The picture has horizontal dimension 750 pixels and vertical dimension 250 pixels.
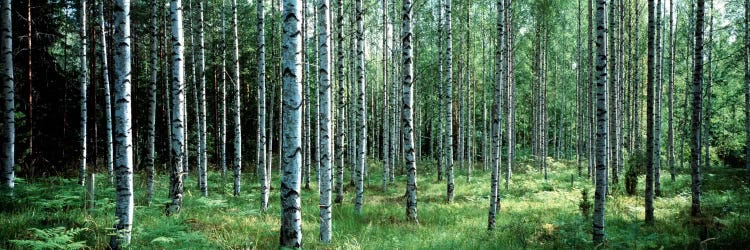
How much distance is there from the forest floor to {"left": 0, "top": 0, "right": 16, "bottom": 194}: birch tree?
18.7 inches

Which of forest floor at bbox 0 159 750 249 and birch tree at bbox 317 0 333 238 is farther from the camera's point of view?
birch tree at bbox 317 0 333 238

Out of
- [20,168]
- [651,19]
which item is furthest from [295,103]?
[20,168]

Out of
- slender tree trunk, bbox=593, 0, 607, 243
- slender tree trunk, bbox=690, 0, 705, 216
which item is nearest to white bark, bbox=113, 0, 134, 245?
slender tree trunk, bbox=593, 0, 607, 243

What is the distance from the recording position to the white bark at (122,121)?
4.95 meters

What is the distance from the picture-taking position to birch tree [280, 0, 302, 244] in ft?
17.0

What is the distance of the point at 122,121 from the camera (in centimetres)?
498

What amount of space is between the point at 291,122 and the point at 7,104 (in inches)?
337

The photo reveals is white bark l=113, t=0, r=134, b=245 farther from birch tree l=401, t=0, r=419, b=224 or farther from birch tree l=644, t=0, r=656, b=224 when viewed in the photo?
birch tree l=644, t=0, r=656, b=224

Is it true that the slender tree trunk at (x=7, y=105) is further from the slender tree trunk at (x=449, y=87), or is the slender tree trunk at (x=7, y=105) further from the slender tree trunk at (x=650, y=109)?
the slender tree trunk at (x=650, y=109)

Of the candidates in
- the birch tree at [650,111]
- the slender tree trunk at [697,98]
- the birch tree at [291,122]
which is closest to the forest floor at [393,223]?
the birch tree at [650,111]

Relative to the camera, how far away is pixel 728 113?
27594 mm

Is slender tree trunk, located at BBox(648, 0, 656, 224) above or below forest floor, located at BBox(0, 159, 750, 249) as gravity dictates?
above

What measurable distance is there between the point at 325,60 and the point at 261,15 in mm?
4752

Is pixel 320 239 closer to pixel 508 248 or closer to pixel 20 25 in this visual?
pixel 508 248
